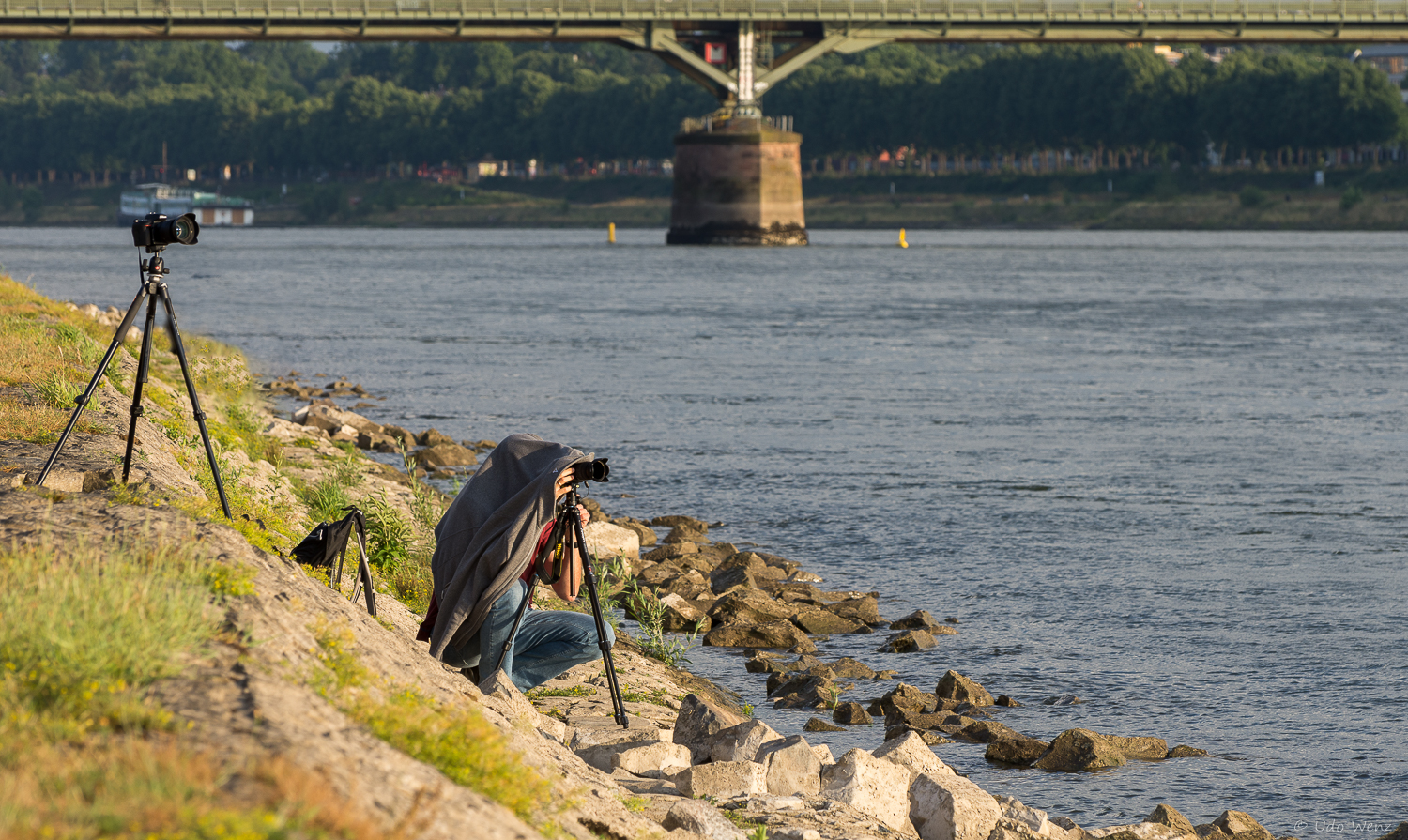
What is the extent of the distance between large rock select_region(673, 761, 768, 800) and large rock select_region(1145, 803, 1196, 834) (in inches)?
76.4

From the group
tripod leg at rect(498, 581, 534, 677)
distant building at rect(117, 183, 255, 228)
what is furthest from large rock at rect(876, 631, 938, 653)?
distant building at rect(117, 183, 255, 228)

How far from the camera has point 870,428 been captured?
76.4 ft

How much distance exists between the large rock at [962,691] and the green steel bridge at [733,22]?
228 feet

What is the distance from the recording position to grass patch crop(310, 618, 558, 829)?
517 centimetres

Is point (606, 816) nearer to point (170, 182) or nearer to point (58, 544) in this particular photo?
point (58, 544)

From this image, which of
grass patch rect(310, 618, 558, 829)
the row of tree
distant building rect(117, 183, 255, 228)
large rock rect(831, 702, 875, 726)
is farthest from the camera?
distant building rect(117, 183, 255, 228)

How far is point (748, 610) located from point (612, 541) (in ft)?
7.21

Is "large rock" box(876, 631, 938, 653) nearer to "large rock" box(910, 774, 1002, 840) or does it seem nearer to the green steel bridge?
"large rock" box(910, 774, 1002, 840)

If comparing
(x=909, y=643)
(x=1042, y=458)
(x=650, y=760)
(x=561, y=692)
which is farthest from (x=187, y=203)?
(x=650, y=760)

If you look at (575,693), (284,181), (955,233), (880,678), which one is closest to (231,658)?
(575,693)

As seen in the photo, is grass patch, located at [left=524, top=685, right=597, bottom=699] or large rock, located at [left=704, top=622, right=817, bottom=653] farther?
large rock, located at [left=704, top=622, right=817, bottom=653]

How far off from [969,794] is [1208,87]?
118 meters

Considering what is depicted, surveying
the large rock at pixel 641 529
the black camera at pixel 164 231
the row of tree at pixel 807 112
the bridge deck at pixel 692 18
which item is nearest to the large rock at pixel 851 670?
the large rock at pixel 641 529

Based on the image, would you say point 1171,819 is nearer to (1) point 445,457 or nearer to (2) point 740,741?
(2) point 740,741
